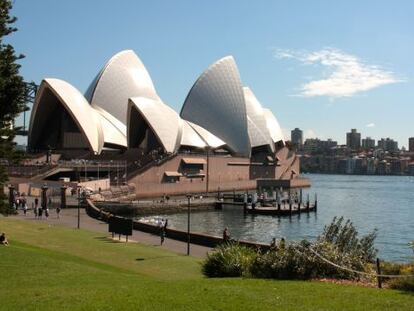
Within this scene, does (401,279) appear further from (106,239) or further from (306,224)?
(306,224)

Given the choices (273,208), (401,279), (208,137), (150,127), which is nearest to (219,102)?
(208,137)

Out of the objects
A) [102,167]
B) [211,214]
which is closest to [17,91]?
[211,214]

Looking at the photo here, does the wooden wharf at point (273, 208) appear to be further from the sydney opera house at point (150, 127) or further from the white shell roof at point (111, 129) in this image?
the white shell roof at point (111, 129)

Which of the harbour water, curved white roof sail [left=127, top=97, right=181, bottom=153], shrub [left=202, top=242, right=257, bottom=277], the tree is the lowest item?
the harbour water

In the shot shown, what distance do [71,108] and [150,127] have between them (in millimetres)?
9668

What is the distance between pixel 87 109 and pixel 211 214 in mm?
20958

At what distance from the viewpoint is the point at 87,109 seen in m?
→ 59.4

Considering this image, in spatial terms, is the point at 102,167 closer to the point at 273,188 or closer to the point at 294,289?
the point at 273,188

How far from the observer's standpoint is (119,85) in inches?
2630

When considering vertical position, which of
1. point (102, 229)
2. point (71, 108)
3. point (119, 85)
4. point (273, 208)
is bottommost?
point (273, 208)

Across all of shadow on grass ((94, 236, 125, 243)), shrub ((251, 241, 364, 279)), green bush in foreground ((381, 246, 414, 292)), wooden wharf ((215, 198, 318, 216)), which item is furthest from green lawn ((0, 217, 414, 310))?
wooden wharf ((215, 198, 318, 216))

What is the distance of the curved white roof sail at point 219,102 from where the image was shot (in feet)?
239

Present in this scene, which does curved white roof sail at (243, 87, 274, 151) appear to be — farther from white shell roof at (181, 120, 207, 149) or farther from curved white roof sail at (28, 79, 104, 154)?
curved white roof sail at (28, 79, 104, 154)

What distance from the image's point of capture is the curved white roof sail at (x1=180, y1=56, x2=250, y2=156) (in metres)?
72.8
